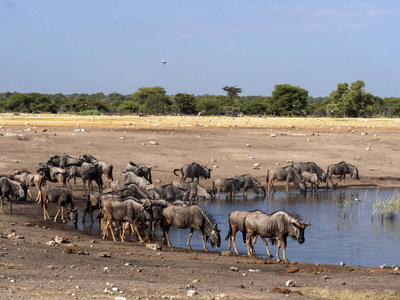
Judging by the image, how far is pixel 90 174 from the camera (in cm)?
2230

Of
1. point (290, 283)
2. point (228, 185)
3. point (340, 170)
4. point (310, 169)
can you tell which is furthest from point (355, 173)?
point (290, 283)

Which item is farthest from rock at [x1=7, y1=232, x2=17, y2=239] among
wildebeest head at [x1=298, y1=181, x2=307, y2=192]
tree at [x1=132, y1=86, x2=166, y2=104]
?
tree at [x1=132, y1=86, x2=166, y2=104]

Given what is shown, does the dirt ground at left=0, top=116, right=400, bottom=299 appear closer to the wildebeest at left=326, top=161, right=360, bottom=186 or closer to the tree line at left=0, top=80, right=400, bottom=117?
the wildebeest at left=326, top=161, right=360, bottom=186

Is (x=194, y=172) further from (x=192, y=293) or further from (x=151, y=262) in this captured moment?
(x=192, y=293)

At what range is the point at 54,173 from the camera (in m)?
21.7

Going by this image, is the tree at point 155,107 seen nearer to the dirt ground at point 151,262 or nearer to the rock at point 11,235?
the dirt ground at point 151,262

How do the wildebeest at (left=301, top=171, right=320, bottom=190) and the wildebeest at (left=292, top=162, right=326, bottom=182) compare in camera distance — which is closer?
the wildebeest at (left=301, top=171, right=320, bottom=190)

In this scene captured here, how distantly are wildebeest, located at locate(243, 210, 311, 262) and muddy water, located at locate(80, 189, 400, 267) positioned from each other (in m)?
0.70

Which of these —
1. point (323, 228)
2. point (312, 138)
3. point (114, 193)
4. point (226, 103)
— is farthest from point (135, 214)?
point (226, 103)

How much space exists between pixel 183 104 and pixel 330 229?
61.9 meters

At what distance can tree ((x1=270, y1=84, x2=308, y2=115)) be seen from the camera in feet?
260

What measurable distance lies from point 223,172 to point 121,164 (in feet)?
15.2

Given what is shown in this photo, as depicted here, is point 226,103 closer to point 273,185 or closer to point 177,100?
point 177,100

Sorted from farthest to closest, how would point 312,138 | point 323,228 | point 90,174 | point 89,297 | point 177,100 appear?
point 177,100, point 312,138, point 90,174, point 323,228, point 89,297
